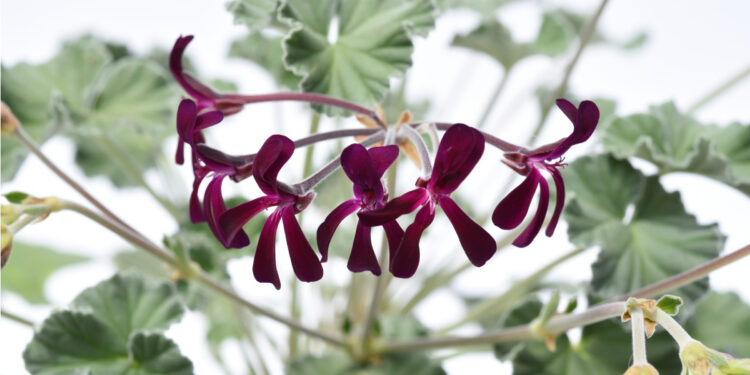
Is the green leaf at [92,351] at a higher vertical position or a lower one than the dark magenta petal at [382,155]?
higher

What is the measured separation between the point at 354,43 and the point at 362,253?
39cm

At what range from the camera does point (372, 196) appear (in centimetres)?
55

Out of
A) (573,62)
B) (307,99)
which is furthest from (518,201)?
(573,62)

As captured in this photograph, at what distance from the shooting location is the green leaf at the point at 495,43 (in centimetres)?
118

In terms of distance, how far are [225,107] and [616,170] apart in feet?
1.74

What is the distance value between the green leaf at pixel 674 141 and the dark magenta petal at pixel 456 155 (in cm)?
50

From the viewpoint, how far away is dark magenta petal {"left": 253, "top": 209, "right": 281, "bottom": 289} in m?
0.60

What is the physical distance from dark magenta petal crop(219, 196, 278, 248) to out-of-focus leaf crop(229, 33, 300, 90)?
55cm

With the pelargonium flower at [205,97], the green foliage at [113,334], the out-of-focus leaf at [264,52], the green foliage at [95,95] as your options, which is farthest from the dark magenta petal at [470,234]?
the green foliage at [95,95]

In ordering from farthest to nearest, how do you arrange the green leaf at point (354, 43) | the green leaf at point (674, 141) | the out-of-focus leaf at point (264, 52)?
the out-of-focus leaf at point (264, 52)
the green leaf at point (674, 141)
the green leaf at point (354, 43)

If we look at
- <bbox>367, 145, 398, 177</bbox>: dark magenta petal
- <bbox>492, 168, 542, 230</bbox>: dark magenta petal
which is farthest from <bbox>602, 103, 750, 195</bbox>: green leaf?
<bbox>367, 145, 398, 177</bbox>: dark magenta petal

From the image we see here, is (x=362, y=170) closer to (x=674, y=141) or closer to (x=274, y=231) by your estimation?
(x=274, y=231)

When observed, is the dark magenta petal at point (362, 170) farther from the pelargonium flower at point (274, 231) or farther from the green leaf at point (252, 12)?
the green leaf at point (252, 12)

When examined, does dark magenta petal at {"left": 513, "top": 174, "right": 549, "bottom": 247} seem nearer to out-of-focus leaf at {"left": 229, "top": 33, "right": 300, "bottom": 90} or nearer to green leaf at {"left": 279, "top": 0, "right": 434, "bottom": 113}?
green leaf at {"left": 279, "top": 0, "right": 434, "bottom": 113}
